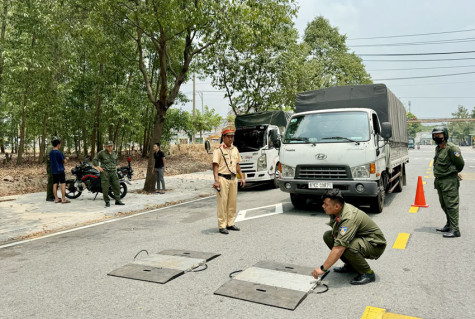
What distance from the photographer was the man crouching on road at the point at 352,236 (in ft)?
12.8

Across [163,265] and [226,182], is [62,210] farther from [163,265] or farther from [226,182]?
[163,265]

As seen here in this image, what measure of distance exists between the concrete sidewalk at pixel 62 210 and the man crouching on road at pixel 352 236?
5.94m

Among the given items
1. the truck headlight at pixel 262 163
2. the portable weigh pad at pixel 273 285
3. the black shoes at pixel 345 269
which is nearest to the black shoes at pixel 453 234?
the black shoes at pixel 345 269

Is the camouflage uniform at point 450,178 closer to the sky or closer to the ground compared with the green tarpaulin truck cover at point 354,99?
closer to the ground

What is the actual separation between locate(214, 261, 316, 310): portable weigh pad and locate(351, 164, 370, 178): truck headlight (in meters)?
3.47

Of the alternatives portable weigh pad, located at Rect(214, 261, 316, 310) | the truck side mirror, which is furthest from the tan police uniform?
the truck side mirror

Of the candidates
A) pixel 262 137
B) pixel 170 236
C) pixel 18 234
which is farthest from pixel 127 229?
pixel 262 137

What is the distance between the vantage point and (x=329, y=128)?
8344 mm

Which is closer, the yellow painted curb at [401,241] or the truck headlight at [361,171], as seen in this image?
the yellow painted curb at [401,241]

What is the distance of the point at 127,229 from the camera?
24.2 feet

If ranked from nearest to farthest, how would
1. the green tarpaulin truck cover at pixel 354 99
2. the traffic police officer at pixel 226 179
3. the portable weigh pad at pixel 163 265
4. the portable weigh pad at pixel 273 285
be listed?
the portable weigh pad at pixel 273 285 < the portable weigh pad at pixel 163 265 < the traffic police officer at pixel 226 179 < the green tarpaulin truck cover at pixel 354 99

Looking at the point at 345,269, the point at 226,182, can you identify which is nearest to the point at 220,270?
the point at 345,269

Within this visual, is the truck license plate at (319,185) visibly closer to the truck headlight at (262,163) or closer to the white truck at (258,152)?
the white truck at (258,152)

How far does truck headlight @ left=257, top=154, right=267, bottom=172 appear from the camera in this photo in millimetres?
13430
